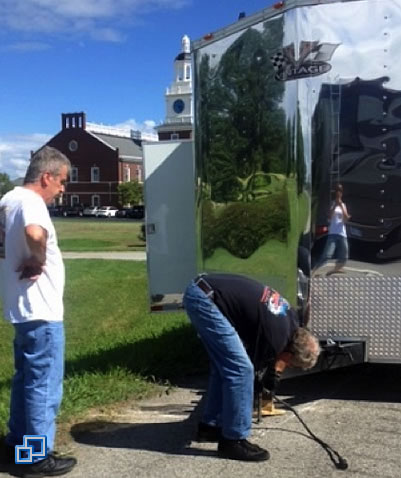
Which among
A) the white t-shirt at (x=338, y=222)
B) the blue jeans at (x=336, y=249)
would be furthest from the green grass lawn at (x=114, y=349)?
the white t-shirt at (x=338, y=222)

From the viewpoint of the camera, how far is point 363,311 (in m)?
5.33

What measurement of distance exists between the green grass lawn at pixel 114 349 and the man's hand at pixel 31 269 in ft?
4.60

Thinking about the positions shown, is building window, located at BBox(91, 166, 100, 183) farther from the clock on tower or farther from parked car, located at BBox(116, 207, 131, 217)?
the clock on tower

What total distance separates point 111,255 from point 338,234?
1588 centimetres

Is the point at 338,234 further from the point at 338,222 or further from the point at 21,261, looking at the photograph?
the point at 21,261

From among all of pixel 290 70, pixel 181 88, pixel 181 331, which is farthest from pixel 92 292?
pixel 181 88

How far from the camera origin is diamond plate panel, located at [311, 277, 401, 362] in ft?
17.4

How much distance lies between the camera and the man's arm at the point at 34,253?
4.03 metres

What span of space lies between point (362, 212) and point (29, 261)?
2.43m

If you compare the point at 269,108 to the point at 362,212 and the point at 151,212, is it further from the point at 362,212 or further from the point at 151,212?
the point at 151,212

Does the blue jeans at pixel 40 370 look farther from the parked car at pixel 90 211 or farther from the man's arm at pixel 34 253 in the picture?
the parked car at pixel 90 211

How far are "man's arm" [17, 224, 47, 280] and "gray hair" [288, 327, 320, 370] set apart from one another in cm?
156

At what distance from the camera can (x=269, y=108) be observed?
214 inches

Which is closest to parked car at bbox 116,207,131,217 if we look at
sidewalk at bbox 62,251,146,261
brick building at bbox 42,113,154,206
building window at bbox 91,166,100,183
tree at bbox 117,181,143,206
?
tree at bbox 117,181,143,206
